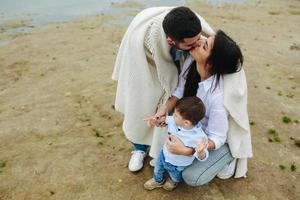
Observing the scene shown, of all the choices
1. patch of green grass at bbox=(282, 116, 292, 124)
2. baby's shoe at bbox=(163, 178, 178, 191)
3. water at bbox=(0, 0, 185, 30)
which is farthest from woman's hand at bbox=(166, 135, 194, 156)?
water at bbox=(0, 0, 185, 30)

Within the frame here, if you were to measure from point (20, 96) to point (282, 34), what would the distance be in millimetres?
5859

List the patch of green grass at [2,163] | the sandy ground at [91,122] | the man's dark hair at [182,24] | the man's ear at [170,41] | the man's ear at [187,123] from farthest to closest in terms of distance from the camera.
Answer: the patch of green grass at [2,163], the sandy ground at [91,122], the man's ear at [187,123], the man's ear at [170,41], the man's dark hair at [182,24]

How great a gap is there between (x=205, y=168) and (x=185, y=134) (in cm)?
38

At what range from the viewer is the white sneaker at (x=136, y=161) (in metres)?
3.75

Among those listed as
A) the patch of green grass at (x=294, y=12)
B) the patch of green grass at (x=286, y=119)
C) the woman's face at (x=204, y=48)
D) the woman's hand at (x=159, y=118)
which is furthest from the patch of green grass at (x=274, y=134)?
the patch of green grass at (x=294, y=12)

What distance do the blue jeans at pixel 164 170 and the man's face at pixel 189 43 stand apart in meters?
0.98

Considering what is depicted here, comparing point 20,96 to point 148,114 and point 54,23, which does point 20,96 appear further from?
point 54,23

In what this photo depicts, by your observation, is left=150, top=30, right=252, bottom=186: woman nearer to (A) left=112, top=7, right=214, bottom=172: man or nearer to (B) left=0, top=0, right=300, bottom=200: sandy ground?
(A) left=112, top=7, right=214, bottom=172: man

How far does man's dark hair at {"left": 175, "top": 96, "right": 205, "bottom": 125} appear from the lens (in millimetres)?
2887

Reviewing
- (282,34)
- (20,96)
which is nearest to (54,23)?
(20,96)

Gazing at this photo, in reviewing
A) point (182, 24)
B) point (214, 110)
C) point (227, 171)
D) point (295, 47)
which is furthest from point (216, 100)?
Answer: point (295, 47)

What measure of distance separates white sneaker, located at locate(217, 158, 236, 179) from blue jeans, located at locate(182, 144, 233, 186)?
11.7 inches

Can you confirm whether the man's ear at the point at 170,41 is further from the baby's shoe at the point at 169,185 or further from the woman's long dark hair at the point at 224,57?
the baby's shoe at the point at 169,185

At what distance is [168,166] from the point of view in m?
3.30
